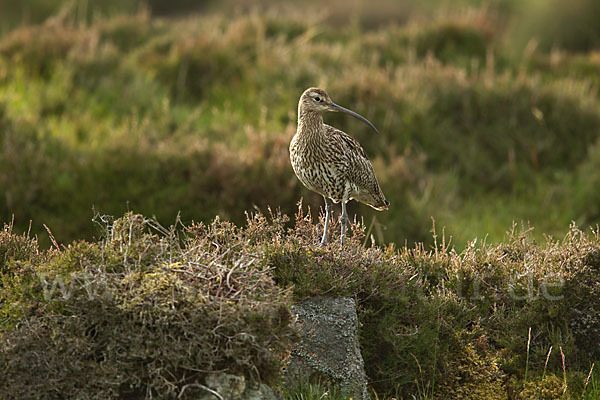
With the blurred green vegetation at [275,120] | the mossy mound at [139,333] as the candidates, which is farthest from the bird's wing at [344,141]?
the mossy mound at [139,333]

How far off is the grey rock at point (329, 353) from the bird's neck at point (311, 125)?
187 cm

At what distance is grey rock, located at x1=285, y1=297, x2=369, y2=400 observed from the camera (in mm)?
5402

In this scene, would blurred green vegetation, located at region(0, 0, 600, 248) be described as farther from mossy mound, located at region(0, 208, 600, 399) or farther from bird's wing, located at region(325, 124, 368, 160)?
mossy mound, located at region(0, 208, 600, 399)

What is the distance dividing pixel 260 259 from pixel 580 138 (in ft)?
27.6

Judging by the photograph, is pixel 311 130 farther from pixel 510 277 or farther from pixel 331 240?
pixel 510 277

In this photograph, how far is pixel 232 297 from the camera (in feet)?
15.1

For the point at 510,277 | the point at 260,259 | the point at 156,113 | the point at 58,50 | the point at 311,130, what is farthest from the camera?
the point at 58,50

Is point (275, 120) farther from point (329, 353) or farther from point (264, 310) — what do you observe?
point (264, 310)

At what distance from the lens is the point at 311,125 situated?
6945mm

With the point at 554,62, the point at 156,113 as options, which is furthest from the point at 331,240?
the point at 554,62

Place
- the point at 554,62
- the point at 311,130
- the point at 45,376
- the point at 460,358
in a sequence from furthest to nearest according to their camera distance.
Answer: the point at 554,62 < the point at 311,130 < the point at 460,358 < the point at 45,376

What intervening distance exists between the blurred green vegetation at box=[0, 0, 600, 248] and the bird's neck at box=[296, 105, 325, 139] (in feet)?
5.76

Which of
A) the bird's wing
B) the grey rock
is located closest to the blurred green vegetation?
the bird's wing

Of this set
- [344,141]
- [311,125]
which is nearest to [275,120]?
[344,141]
